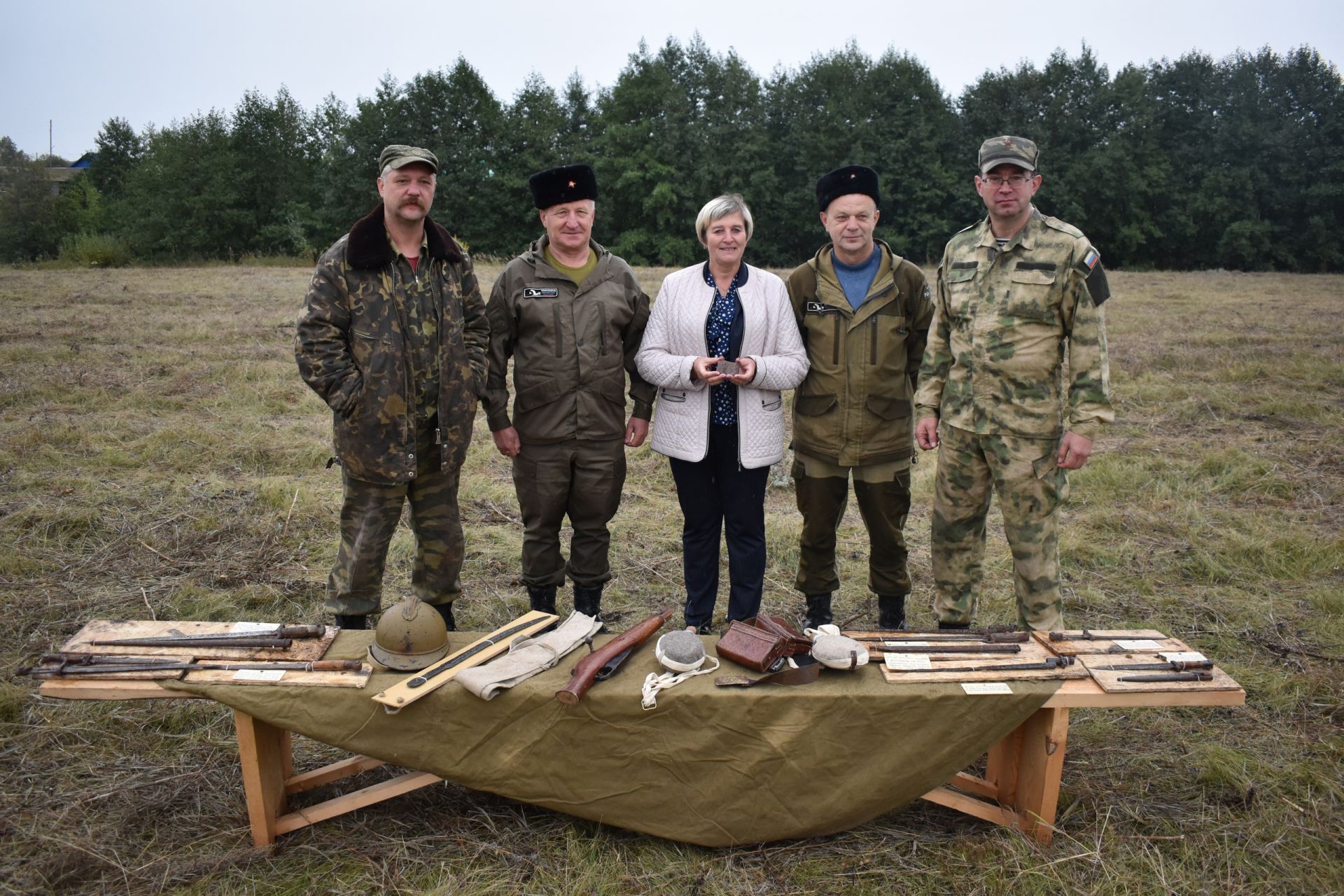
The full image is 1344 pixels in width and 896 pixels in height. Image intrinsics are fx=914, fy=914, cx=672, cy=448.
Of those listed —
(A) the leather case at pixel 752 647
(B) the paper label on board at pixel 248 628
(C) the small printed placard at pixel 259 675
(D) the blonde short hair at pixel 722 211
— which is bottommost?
(C) the small printed placard at pixel 259 675

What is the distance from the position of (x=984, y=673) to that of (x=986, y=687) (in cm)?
9

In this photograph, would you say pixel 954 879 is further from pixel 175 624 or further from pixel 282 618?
pixel 282 618

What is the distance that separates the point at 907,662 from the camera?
306 cm

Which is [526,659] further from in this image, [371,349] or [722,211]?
[722,211]

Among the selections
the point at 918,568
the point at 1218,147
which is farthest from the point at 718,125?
the point at 918,568

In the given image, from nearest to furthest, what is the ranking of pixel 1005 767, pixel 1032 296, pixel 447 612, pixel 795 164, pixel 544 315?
pixel 1005 767
pixel 1032 296
pixel 544 315
pixel 447 612
pixel 795 164

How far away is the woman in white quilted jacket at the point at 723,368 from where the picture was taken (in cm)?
397

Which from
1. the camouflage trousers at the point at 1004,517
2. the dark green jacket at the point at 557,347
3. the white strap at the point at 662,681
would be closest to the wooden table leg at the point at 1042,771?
the camouflage trousers at the point at 1004,517

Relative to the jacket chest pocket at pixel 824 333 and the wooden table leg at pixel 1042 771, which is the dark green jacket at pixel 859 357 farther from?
the wooden table leg at pixel 1042 771

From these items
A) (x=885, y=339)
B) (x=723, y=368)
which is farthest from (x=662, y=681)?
(x=885, y=339)

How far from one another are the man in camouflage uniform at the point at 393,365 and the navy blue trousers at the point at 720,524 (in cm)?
105

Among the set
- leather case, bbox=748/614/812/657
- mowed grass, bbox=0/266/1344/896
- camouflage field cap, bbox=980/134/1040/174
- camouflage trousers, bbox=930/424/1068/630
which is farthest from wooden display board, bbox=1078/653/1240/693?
camouflage field cap, bbox=980/134/1040/174

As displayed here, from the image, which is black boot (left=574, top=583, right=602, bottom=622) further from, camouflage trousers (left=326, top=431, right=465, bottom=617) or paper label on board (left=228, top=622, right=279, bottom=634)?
paper label on board (left=228, top=622, right=279, bottom=634)

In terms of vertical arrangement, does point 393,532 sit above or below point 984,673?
above
